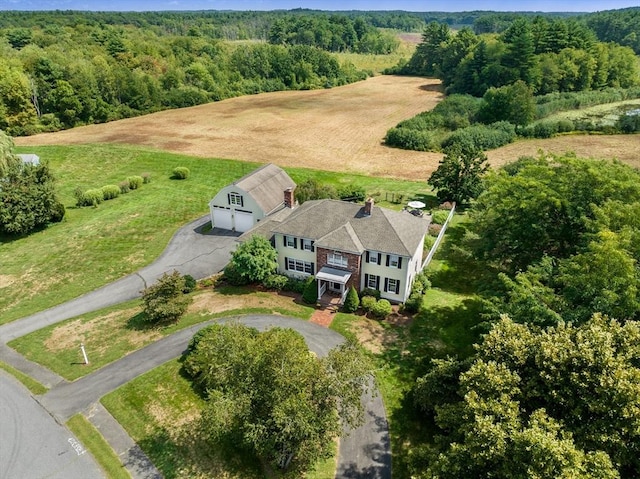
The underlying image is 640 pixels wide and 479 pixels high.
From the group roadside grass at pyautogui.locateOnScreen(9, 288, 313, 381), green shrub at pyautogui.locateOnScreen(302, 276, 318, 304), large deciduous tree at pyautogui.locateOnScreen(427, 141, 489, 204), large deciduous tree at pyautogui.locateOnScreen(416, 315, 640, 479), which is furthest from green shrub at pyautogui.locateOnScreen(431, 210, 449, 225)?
large deciduous tree at pyautogui.locateOnScreen(416, 315, 640, 479)

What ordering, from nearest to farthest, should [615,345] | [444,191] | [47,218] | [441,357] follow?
[615,345] → [441,357] → [47,218] → [444,191]

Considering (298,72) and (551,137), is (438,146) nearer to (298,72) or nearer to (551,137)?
(551,137)

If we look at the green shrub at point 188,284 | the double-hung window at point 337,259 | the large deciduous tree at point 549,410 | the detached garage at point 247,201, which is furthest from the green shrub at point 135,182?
the large deciduous tree at point 549,410

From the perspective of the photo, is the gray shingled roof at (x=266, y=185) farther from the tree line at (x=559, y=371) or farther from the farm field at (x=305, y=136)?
the tree line at (x=559, y=371)

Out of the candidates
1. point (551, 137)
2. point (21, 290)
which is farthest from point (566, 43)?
point (21, 290)

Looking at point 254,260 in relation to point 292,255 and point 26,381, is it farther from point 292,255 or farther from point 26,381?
point 26,381

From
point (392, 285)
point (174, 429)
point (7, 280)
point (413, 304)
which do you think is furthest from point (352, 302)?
point (7, 280)
